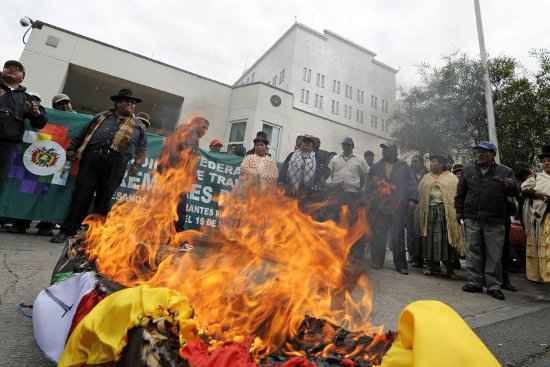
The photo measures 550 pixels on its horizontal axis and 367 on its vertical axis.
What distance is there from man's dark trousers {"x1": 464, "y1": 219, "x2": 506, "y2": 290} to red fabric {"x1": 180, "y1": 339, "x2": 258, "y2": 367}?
4197 millimetres

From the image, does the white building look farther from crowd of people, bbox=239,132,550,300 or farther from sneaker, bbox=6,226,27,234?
crowd of people, bbox=239,132,550,300

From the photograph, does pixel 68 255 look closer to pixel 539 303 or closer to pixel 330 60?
pixel 539 303

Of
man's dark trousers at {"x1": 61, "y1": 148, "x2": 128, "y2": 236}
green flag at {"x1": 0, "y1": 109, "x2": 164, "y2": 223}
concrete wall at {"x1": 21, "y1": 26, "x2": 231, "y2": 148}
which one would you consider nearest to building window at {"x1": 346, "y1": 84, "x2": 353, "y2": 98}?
concrete wall at {"x1": 21, "y1": 26, "x2": 231, "y2": 148}

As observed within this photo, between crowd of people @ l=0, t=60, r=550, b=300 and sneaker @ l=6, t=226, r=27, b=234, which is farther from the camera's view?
sneaker @ l=6, t=226, r=27, b=234

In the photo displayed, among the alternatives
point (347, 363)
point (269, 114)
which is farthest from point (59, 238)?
point (269, 114)

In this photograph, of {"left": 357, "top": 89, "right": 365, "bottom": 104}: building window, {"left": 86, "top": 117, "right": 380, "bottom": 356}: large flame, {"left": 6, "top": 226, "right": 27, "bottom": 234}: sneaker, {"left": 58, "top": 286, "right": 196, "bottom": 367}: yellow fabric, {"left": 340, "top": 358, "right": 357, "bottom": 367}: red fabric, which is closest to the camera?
{"left": 58, "top": 286, "right": 196, "bottom": 367}: yellow fabric

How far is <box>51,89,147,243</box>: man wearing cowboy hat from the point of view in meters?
4.21

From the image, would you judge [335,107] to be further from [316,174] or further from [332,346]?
[332,346]

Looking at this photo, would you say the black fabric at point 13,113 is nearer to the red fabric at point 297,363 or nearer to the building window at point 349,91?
the red fabric at point 297,363

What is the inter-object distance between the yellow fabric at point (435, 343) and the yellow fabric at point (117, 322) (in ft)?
2.52

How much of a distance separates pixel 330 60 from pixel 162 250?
130 feet

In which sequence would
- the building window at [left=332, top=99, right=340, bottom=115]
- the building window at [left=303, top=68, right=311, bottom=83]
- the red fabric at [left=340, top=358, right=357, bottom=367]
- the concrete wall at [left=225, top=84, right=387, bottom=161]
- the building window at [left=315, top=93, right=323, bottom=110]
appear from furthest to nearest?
the building window at [left=332, top=99, right=340, bottom=115] < the building window at [left=315, top=93, right=323, bottom=110] < the building window at [left=303, top=68, right=311, bottom=83] < the concrete wall at [left=225, top=84, right=387, bottom=161] < the red fabric at [left=340, top=358, right=357, bottom=367]

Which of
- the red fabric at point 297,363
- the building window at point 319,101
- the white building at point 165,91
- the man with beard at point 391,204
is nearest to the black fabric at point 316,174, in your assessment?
the man with beard at point 391,204

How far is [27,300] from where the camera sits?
7.57 feet
